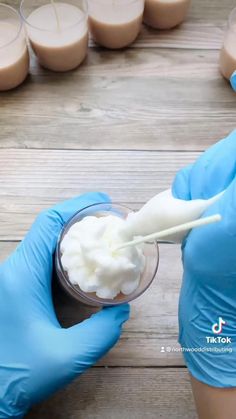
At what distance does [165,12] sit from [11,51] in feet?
1.21

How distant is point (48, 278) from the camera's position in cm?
91

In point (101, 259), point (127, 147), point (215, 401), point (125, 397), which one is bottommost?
point (125, 397)

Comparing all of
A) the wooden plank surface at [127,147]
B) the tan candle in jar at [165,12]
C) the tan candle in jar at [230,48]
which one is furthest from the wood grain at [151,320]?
the tan candle in jar at [165,12]

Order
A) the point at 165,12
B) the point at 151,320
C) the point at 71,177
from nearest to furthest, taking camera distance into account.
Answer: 1. the point at 151,320
2. the point at 71,177
3. the point at 165,12

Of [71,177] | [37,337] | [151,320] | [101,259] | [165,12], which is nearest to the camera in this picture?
[101,259]

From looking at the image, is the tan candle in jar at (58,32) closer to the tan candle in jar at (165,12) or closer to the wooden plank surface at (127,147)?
the wooden plank surface at (127,147)

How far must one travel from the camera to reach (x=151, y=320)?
0.98m

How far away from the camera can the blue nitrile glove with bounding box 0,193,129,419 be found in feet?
2.77

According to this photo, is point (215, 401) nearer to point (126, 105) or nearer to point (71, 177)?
point (71, 177)

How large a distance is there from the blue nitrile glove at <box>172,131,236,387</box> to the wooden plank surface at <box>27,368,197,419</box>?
0.34 ft

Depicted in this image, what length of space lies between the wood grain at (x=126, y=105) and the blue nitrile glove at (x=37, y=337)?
0.33 m

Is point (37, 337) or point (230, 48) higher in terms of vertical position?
point (230, 48)

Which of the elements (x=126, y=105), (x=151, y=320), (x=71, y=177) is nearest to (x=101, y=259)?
(x=151, y=320)

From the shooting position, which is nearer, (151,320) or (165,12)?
(151,320)
